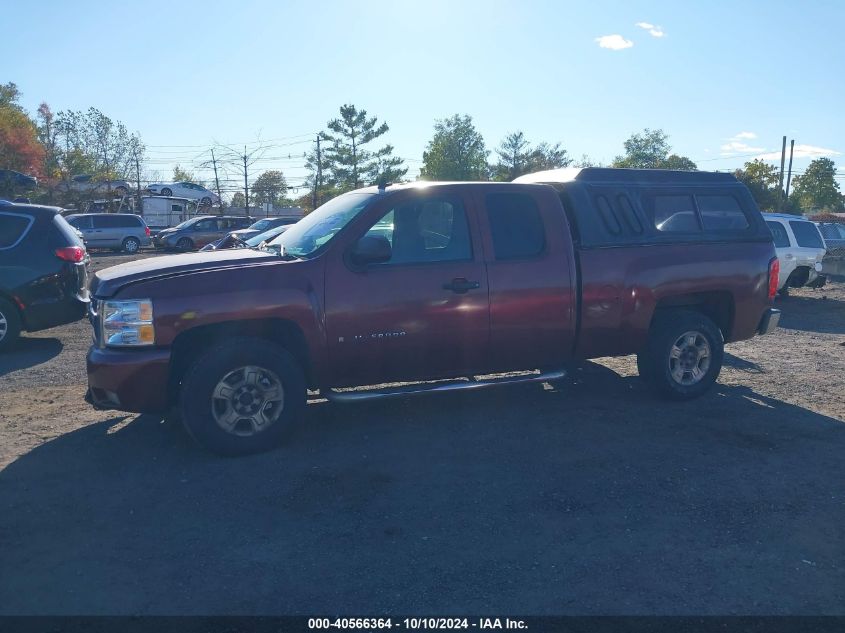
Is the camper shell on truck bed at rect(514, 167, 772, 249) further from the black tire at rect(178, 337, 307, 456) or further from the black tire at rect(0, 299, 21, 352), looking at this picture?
the black tire at rect(0, 299, 21, 352)

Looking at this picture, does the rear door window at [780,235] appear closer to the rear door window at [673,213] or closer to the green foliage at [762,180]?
the rear door window at [673,213]

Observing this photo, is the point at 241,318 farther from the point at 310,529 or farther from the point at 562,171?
the point at 562,171

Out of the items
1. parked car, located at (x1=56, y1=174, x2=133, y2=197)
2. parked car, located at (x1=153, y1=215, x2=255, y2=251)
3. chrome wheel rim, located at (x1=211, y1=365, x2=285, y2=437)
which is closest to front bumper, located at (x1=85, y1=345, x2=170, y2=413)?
chrome wheel rim, located at (x1=211, y1=365, x2=285, y2=437)

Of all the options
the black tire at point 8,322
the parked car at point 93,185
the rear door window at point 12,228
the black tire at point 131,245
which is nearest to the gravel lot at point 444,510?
the black tire at point 8,322

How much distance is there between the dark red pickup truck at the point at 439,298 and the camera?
17.4ft

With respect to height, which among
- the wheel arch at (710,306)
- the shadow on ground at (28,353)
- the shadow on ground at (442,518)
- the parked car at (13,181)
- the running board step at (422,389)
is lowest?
the shadow on ground at (442,518)

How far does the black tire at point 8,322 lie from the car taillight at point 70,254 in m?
0.85

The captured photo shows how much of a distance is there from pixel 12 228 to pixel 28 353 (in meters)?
1.59

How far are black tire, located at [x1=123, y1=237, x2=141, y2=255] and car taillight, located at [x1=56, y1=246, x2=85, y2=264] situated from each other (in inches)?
872

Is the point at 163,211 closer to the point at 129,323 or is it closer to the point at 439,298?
the point at 129,323

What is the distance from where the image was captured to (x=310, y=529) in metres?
4.28

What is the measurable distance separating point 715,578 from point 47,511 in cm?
383

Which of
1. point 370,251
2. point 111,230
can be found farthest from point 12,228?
point 111,230

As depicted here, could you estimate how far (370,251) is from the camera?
18.3 ft
